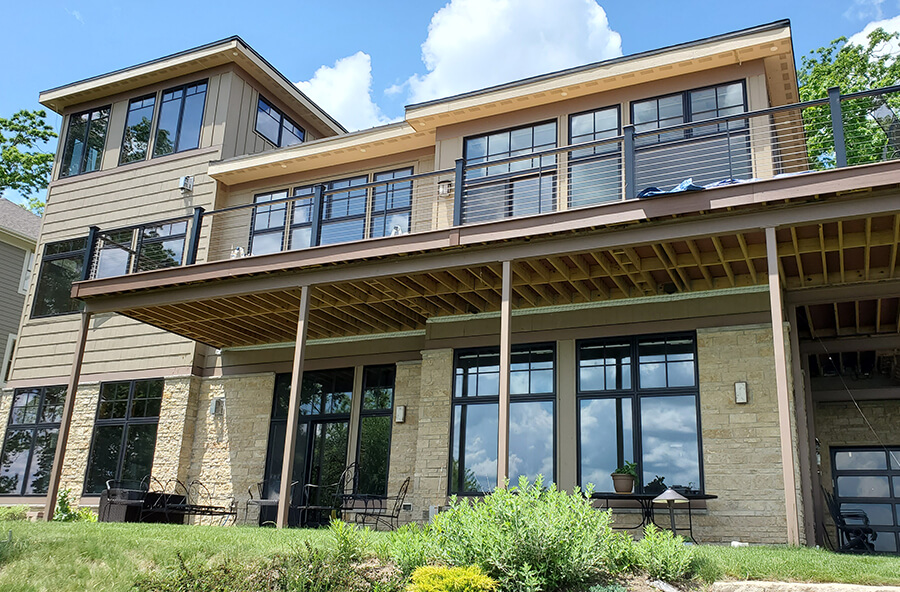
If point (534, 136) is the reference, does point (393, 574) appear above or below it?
below

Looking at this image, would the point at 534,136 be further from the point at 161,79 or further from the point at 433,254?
the point at 161,79

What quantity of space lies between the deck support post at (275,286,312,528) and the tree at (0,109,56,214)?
2010 cm

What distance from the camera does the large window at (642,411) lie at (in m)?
9.98

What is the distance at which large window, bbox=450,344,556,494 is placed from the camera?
1088 centimetres

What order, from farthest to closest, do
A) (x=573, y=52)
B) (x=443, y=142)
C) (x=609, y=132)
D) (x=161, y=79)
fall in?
(x=573, y=52)
(x=161, y=79)
(x=443, y=142)
(x=609, y=132)

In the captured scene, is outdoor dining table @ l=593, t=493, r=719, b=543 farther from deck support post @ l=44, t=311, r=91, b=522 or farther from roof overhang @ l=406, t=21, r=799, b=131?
deck support post @ l=44, t=311, r=91, b=522

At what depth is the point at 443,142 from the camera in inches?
495

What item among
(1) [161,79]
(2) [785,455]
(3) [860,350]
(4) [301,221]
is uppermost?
(1) [161,79]

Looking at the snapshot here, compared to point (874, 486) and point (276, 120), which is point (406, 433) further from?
point (276, 120)

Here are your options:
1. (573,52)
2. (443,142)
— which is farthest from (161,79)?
(573,52)

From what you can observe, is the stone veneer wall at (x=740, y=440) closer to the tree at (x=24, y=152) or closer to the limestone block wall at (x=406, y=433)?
the limestone block wall at (x=406, y=433)

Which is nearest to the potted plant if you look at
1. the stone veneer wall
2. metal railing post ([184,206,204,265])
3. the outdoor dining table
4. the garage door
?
the outdoor dining table

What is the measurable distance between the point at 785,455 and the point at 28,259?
781 inches

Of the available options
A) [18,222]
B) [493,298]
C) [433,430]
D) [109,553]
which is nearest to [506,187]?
[493,298]
